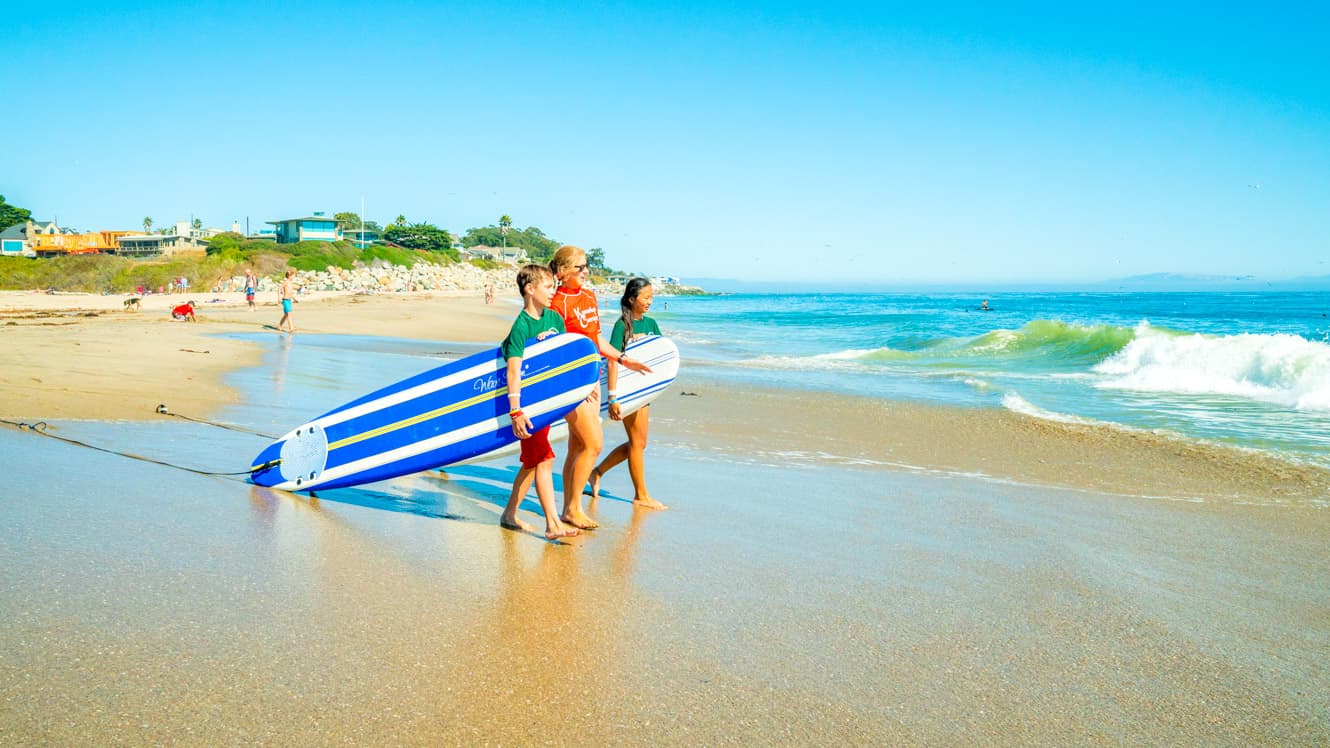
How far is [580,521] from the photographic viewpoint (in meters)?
4.60

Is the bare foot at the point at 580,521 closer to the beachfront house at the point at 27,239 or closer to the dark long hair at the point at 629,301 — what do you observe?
the dark long hair at the point at 629,301

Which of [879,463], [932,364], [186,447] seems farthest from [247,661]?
[932,364]

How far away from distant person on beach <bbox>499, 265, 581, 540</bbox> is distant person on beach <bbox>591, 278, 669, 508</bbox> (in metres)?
0.78

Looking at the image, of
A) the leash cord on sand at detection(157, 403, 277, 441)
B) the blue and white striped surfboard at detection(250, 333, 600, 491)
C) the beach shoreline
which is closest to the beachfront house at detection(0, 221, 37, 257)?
the beach shoreline

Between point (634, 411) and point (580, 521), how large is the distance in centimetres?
112

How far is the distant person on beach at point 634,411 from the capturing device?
5309 mm

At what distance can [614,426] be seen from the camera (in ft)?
27.8

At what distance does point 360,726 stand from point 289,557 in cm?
160

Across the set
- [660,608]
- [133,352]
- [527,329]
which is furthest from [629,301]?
[133,352]

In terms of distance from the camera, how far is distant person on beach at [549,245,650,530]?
4598 millimetres

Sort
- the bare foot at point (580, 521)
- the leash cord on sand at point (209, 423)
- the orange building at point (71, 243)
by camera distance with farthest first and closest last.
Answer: the orange building at point (71, 243) → the leash cord on sand at point (209, 423) → the bare foot at point (580, 521)

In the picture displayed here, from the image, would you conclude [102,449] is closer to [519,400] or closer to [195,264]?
[519,400]

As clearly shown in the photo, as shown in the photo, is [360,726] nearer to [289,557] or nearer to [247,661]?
[247,661]

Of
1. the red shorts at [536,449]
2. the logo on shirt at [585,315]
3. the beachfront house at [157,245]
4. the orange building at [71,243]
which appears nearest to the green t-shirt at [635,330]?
the logo on shirt at [585,315]
